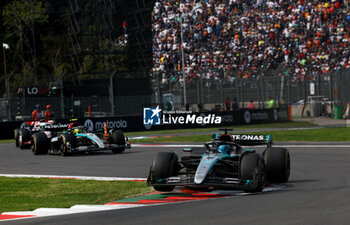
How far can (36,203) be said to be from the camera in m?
9.45

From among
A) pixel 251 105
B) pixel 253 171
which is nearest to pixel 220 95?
pixel 251 105

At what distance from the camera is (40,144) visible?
65.3 feet

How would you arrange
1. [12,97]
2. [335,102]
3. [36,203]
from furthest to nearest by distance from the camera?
[335,102] → [12,97] → [36,203]

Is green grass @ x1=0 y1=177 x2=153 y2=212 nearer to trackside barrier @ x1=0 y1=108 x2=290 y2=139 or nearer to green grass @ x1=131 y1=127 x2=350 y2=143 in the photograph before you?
green grass @ x1=131 y1=127 x2=350 y2=143

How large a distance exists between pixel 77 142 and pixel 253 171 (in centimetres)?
1051

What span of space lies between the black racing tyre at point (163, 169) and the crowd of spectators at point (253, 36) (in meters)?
25.3

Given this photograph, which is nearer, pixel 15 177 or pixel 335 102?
pixel 15 177

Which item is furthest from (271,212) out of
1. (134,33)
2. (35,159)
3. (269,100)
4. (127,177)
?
(134,33)

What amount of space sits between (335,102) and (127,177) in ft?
77.9

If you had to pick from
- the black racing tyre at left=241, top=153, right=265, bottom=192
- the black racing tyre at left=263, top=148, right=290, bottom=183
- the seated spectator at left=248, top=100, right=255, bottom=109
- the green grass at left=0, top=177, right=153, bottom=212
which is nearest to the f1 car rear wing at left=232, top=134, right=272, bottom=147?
the black racing tyre at left=263, top=148, right=290, bottom=183

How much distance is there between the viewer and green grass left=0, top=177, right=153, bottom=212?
9.40 metres

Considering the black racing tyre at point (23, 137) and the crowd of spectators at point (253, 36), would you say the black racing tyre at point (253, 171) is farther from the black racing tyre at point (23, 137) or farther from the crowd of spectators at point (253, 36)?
the crowd of spectators at point (253, 36)

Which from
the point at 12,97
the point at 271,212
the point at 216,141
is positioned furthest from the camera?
the point at 12,97

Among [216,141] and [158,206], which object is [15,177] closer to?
[216,141]
